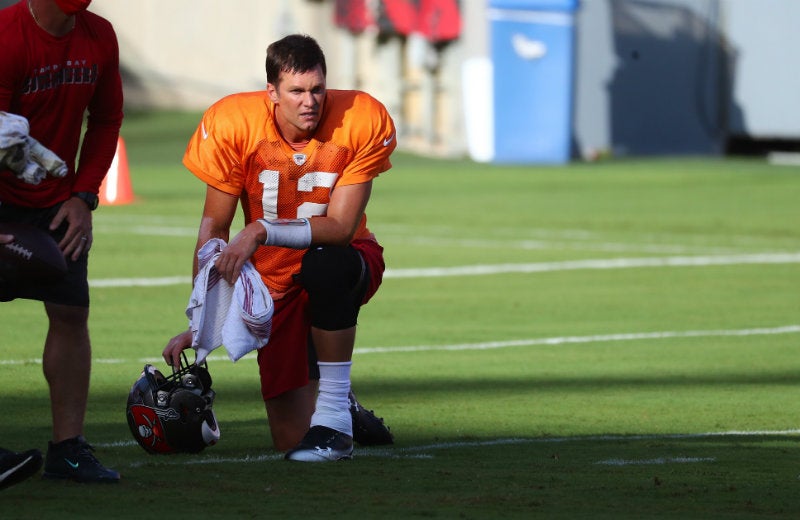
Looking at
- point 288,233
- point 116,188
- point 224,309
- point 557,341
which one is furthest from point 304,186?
point 116,188

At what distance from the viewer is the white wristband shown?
23.8 feet

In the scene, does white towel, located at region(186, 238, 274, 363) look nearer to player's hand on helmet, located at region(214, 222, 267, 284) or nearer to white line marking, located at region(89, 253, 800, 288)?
player's hand on helmet, located at region(214, 222, 267, 284)

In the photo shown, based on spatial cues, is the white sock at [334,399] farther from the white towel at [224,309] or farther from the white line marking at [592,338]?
the white line marking at [592,338]

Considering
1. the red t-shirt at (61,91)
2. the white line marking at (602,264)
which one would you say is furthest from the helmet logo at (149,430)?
the white line marking at (602,264)

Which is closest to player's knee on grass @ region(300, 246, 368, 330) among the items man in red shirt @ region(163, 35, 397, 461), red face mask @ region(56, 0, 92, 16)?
man in red shirt @ region(163, 35, 397, 461)

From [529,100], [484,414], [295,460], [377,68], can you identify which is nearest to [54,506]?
[295,460]

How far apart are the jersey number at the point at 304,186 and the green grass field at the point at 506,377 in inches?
40.1

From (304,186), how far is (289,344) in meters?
0.71

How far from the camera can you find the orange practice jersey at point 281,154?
756 centimetres

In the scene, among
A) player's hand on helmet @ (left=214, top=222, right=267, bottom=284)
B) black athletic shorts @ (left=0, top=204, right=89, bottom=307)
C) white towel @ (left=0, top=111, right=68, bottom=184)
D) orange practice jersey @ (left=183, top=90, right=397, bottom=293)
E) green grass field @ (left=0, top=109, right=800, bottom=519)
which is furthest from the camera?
orange practice jersey @ (left=183, top=90, right=397, bottom=293)

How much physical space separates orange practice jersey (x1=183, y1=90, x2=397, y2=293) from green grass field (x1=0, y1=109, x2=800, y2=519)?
1076 millimetres

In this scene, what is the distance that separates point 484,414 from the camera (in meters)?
8.62

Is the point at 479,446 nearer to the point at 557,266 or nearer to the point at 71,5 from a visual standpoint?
the point at 71,5

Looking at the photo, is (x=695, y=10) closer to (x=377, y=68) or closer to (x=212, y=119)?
(x=377, y=68)
